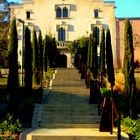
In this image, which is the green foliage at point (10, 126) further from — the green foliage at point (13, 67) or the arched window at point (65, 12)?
the arched window at point (65, 12)

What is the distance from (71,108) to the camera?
66.4 feet

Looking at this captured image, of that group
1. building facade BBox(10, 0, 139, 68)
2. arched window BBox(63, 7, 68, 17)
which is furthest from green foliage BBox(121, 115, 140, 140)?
arched window BBox(63, 7, 68, 17)

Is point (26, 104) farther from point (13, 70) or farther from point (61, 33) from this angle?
point (61, 33)

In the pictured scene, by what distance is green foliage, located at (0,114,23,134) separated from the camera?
629 inches

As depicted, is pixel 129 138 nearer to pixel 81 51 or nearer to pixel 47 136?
pixel 47 136

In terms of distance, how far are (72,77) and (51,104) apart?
12697 mm

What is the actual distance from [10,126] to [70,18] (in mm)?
41729

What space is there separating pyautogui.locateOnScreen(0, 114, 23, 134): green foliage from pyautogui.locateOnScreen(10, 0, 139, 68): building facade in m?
39.6

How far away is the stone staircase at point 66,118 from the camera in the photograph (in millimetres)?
15266

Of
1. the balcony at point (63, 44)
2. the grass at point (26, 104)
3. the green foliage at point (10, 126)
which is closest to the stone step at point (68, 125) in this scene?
the grass at point (26, 104)

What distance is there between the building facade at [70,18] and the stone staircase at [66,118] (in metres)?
31.5

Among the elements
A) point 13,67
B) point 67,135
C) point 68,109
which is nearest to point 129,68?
point 68,109

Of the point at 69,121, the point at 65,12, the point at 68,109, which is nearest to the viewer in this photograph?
the point at 69,121

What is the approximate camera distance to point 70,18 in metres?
57.2
